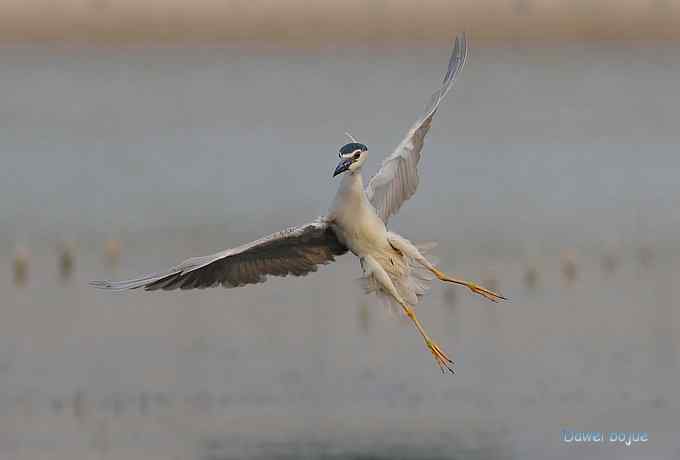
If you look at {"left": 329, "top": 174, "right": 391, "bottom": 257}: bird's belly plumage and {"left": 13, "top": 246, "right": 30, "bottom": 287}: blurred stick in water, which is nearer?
{"left": 329, "top": 174, "right": 391, "bottom": 257}: bird's belly plumage

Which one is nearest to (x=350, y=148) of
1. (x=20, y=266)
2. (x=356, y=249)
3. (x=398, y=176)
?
(x=356, y=249)

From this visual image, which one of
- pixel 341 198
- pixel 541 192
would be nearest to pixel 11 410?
pixel 341 198

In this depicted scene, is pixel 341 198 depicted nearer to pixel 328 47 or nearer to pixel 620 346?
pixel 620 346

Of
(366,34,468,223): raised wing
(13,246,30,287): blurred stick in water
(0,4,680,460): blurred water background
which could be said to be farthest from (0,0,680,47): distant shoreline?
(366,34,468,223): raised wing

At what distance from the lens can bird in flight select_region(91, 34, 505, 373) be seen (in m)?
9.57

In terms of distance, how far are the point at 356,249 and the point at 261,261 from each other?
0.78 m

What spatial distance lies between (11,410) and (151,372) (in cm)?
132

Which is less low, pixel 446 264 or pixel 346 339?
pixel 446 264

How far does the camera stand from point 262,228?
1730 cm

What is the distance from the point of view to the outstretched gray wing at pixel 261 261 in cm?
959

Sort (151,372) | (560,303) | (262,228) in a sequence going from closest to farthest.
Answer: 1. (151,372)
2. (560,303)
3. (262,228)

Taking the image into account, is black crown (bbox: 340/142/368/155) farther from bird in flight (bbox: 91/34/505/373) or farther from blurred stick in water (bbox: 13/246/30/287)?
blurred stick in water (bbox: 13/246/30/287)

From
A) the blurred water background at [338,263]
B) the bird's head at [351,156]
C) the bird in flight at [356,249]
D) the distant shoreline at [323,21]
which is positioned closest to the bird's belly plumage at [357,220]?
the bird in flight at [356,249]

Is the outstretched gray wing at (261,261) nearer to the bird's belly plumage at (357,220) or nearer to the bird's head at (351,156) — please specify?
the bird's belly plumage at (357,220)
